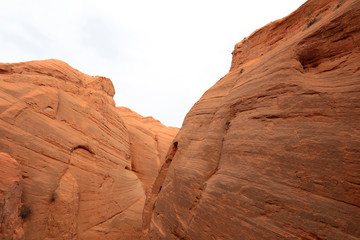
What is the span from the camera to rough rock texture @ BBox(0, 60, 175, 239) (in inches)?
284

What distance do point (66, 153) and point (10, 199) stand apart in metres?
2.94

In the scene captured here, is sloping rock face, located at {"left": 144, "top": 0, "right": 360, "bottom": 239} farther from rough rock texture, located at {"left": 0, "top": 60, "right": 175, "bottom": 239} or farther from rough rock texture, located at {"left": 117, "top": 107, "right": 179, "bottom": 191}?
rough rock texture, located at {"left": 117, "top": 107, "right": 179, "bottom": 191}

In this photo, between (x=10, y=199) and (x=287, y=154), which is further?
(x=10, y=199)

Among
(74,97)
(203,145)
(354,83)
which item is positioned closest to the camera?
(354,83)

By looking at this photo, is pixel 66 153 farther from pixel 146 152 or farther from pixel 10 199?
pixel 146 152

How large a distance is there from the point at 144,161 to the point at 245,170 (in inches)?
466

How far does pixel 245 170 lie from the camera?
13.2 feet

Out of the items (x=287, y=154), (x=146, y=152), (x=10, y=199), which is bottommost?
(x=10, y=199)

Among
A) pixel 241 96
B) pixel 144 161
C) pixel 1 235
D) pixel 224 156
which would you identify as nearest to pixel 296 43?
pixel 241 96

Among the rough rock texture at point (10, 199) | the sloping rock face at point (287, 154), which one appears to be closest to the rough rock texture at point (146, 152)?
the rough rock texture at point (10, 199)

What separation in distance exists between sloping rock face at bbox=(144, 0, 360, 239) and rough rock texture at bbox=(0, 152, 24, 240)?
416cm

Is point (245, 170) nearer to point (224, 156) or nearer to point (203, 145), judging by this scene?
point (224, 156)

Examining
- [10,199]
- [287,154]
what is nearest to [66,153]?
[10,199]

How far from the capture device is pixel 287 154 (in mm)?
3508
